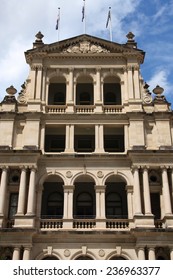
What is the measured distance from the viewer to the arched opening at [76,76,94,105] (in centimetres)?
3294

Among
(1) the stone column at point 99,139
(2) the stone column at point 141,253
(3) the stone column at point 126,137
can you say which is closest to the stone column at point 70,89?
(1) the stone column at point 99,139

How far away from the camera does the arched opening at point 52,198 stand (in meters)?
28.7

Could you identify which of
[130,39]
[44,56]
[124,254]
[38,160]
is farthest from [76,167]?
[130,39]

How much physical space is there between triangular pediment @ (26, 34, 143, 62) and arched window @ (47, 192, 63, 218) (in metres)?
11.3

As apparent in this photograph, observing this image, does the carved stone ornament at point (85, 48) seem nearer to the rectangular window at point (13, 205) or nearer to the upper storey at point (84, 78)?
the upper storey at point (84, 78)

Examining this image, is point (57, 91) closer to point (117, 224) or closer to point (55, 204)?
point (55, 204)

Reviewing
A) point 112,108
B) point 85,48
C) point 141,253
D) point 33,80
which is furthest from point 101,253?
point 85,48

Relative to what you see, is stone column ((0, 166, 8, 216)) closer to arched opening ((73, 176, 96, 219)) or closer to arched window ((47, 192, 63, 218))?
arched window ((47, 192, 63, 218))

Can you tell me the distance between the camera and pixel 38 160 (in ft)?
94.5

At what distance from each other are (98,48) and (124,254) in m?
16.3

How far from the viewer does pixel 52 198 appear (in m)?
29.5

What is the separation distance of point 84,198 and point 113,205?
208 cm

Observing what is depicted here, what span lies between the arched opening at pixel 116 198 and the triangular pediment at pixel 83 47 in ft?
34.2
